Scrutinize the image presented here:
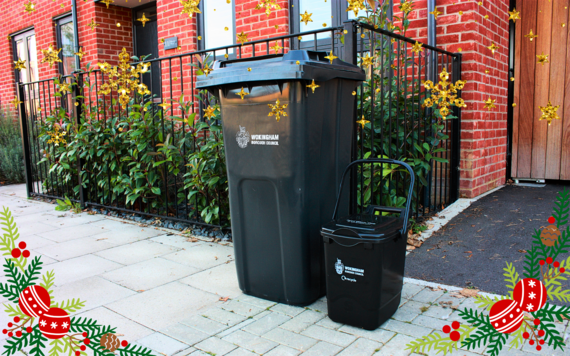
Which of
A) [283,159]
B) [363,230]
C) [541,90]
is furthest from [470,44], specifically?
[363,230]

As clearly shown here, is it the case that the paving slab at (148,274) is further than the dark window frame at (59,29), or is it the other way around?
the dark window frame at (59,29)

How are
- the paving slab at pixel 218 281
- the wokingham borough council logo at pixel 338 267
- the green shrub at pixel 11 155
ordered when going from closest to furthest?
1. the wokingham borough council logo at pixel 338 267
2. the paving slab at pixel 218 281
3. the green shrub at pixel 11 155

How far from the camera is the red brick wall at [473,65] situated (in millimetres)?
4062

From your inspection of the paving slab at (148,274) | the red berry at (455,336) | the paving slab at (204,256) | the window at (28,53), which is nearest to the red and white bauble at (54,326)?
the paving slab at (148,274)

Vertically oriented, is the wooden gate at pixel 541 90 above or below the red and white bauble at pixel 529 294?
above

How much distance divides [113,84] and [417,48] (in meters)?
2.93

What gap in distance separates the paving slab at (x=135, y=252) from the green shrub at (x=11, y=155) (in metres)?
5.39

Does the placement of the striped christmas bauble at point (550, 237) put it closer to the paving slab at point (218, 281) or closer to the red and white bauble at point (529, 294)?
the red and white bauble at point (529, 294)

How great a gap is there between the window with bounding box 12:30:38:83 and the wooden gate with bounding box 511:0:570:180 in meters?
8.82

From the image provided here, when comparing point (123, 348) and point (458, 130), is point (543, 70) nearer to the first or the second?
point (458, 130)

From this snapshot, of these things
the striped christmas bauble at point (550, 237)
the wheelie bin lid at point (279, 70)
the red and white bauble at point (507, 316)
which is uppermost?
the wheelie bin lid at point (279, 70)

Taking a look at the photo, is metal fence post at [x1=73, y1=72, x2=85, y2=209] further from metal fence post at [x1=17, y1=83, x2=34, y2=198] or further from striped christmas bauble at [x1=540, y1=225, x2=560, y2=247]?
striped christmas bauble at [x1=540, y1=225, x2=560, y2=247]

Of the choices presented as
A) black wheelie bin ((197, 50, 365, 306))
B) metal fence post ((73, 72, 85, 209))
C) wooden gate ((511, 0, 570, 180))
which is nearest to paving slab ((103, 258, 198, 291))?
black wheelie bin ((197, 50, 365, 306))

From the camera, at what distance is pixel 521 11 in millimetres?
4852
